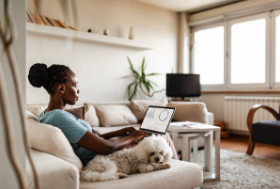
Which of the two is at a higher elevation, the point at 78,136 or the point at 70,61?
the point at 70,61

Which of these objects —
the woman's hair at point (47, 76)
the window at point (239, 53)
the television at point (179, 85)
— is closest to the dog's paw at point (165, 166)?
the woman's hair at point (47, 76)

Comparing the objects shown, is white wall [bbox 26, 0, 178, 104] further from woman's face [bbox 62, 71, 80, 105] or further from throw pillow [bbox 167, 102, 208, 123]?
woman's face [bbox 62, 71, 80, 105]

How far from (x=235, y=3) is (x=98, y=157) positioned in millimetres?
4328

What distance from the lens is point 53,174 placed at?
97 cm

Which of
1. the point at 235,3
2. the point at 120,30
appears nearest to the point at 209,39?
the point at 235,3

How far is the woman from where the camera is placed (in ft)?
4.13

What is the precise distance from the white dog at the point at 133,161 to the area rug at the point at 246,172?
101 centimetres

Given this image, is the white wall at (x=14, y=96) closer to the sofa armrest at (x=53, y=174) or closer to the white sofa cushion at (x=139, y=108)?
the sofa armrest at (x=53, y=174)

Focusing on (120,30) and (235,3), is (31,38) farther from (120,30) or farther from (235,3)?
(235,3)

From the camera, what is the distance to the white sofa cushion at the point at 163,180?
3.90 ft

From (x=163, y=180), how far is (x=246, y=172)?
1632 millimetres

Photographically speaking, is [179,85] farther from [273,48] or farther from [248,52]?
[273,48]

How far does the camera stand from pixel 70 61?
3799 millimetres

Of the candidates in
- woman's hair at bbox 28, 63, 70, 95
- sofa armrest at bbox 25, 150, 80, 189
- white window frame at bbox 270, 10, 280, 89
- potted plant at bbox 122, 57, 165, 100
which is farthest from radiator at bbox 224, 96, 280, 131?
sofa armrest at bbox 25, 150, 80, 189
